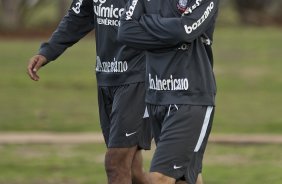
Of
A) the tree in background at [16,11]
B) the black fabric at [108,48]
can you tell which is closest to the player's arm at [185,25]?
the black fabric at [108,48]

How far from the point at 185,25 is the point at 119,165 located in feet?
5.94

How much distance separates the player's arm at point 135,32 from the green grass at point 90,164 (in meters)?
3.39

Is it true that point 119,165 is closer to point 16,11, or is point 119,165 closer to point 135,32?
point 135,32

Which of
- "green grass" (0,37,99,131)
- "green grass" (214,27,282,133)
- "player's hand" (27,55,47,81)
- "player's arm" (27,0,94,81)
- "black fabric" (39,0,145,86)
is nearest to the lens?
"player's hand" (27,55,47,81)

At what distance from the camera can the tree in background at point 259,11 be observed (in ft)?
147

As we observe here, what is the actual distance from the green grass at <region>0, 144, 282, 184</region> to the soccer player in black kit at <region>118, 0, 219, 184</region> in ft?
10.4

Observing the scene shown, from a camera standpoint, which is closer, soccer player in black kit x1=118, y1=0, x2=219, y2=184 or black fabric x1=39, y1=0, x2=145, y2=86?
soccer player in black kit x1=118, y1=0, x2=219, y2=184

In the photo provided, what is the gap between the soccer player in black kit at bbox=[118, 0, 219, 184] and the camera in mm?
6523

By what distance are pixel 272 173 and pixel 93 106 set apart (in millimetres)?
9020

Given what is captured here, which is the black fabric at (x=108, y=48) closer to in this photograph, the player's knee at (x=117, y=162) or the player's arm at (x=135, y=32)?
the player's knee at (x=117, y=162)

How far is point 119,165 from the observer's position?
7969 mm

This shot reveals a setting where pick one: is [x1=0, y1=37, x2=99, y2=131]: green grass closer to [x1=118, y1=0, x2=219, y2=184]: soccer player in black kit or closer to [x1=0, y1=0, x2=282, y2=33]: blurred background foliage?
[x1=0, y1=0, x2=282, y2=33]: blurred background foliage

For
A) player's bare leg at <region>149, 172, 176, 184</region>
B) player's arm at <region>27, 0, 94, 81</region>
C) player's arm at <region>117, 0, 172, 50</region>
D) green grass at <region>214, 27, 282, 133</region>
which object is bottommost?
green grass at <region>214, 27, 282, 133</region>

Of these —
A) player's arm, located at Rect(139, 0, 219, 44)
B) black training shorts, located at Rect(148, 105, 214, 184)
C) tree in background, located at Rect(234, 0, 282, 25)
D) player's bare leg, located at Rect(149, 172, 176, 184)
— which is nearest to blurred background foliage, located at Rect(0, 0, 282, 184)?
tree in background, located at Rect(234, 0, 282, 25)
